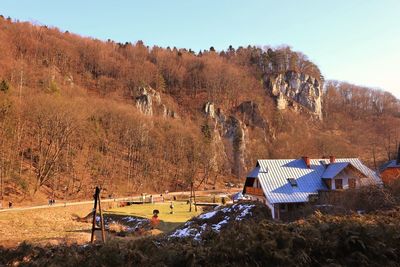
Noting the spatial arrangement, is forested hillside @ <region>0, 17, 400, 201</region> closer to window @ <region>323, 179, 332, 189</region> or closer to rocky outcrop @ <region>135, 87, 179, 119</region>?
rocky outcrop @ <region>135, 87, 179, 119</region>

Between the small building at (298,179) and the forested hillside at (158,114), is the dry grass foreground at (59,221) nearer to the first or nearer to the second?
the small building at (298,179)

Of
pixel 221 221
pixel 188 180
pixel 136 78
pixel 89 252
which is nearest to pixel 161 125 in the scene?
pixel 188 180

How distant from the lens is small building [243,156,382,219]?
28.1 metres

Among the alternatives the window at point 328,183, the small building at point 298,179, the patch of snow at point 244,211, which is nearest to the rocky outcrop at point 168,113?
the small building at point 298,179

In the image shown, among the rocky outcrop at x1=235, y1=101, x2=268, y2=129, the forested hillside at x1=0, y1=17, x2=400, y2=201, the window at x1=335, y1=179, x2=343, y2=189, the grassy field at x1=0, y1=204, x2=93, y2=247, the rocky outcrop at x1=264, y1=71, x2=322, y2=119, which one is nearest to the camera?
the grassy field at x1=0, y1=204, x2=93, y2=247

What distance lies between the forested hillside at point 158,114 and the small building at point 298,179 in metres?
30.1

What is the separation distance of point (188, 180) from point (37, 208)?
35.9 m

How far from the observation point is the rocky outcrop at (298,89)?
11938cm

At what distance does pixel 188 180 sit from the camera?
69.3 m

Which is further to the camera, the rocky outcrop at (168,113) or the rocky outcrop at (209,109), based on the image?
the rocky outcrop at (209,109)

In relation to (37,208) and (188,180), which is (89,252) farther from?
(188,180)

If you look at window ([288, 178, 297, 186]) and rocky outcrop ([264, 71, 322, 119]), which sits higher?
rocky outcrop ([264, 71, 322, 119])

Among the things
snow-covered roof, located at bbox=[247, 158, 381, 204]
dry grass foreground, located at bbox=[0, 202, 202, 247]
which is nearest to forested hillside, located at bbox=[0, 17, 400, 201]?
dry grass foreground, located at bbox=[0, 202, 202, 247]

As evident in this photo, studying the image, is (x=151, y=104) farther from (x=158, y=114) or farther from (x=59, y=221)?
(x=59, y=221)
